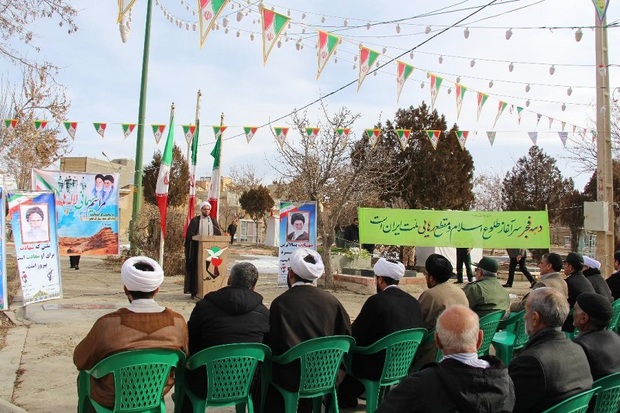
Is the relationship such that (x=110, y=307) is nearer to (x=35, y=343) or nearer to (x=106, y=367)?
(x=35, y=343)

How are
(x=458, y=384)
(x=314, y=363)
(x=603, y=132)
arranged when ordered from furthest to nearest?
(x=603, y=132)
(x=314, y=363)
(x=458, y=384)

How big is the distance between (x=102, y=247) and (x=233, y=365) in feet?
30.8

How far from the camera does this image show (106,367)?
3.10 metres

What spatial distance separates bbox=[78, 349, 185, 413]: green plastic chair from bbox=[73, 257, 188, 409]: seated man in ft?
0.22

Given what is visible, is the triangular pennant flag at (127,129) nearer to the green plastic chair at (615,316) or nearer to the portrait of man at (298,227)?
the portrait of man at (298,227)

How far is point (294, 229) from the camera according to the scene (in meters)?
12.2

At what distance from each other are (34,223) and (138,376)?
6.73m

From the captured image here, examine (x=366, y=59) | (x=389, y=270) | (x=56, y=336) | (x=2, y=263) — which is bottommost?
(x=56, y=336)

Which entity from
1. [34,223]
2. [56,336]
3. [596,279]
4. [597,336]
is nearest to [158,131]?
[34,223]

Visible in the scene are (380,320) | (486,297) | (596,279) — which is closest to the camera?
(380,320)

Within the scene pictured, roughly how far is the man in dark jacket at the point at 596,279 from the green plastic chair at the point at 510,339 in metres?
1.18

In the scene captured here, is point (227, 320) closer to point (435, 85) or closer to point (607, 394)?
point (607, 394)

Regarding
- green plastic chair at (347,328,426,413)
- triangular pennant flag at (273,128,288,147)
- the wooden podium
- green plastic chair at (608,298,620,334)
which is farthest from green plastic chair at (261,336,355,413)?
triangular pennant flag at (273,128,288,147)

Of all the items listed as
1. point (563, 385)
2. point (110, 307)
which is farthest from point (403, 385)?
point (110, 307)
